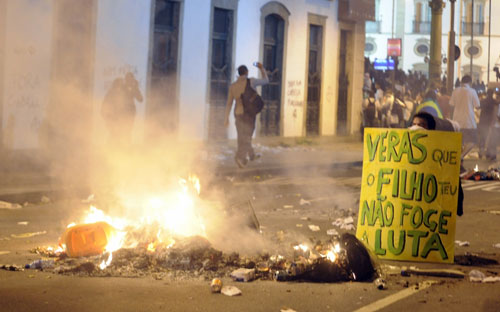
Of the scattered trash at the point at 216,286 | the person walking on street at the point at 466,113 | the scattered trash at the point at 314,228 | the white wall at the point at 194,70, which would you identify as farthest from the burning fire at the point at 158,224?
the white wall at the point at 194,70

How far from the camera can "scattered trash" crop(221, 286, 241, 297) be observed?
624cm

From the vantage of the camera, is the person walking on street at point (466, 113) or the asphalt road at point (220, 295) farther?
the person walking on street at point (466, 113)

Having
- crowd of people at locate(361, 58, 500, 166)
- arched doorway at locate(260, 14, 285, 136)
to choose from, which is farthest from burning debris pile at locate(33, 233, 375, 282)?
arched doorway at locate(260, 14, 285, 136)

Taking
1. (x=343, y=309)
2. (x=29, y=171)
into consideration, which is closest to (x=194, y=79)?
(x=29, y=171)

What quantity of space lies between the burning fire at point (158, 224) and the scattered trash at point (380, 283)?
1.71 m

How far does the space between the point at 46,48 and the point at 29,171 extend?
3079 mm

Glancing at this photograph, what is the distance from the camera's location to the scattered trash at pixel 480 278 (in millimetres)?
6914

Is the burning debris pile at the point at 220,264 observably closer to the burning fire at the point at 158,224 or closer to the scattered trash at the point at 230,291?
the burning fire at the point at 158,224

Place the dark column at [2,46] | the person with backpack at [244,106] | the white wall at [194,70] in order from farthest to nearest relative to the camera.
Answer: the white wall at [194,70], the person with backpack at [244,106], the dark column at [2,46]

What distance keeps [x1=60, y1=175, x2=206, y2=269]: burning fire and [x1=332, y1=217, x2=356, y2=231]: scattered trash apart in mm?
1860

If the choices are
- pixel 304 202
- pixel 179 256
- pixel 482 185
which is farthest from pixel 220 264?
pixel 482 185

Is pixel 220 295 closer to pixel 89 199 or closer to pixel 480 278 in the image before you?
pixel 480 278

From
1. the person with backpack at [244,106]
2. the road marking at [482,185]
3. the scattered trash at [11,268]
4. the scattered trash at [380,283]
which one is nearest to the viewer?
the scattered trash at [380,283]

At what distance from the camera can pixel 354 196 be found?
12.9 meters
